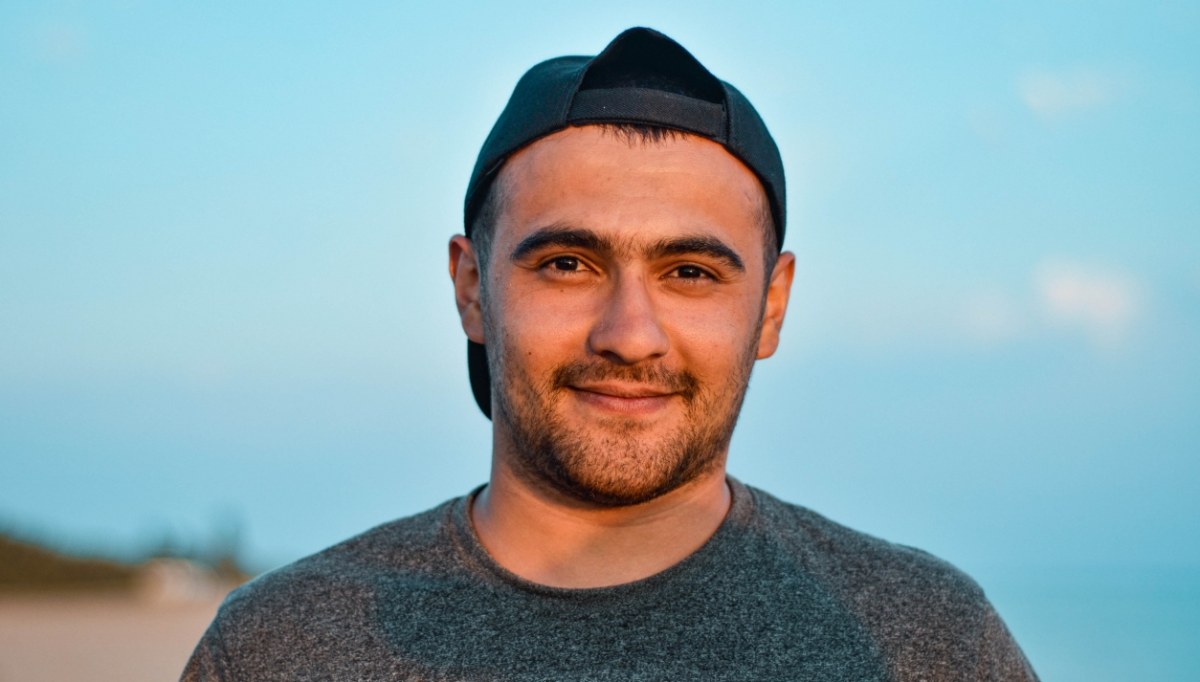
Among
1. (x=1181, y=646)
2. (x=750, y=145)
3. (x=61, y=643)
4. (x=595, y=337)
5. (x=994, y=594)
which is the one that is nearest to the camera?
(x=595, y=337)

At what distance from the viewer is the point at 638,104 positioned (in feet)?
9.00

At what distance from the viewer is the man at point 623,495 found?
2.61 metres

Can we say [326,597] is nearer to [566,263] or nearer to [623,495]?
[623,495]

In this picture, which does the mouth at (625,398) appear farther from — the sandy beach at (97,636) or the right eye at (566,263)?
the sandy beach at (97,636)

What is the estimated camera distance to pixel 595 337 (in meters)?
2.61

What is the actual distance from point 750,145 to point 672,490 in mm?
790

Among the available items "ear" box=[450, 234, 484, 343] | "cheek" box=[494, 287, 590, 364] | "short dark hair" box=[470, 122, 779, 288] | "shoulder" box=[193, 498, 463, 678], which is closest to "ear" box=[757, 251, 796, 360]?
"short dark hair" box=[470, 122, 779, 288]

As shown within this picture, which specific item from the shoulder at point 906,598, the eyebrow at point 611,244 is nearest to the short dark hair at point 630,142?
the eyebrow at point 611,244

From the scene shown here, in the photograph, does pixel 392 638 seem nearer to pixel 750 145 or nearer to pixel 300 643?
pixel 300 643

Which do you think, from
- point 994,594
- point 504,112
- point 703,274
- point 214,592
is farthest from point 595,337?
point 994,594

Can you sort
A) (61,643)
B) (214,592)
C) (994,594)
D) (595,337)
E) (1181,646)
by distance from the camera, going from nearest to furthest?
(595,337) < (61,643) < (214,592) < (1181,646) < (994,594)

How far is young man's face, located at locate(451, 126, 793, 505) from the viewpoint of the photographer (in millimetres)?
2631

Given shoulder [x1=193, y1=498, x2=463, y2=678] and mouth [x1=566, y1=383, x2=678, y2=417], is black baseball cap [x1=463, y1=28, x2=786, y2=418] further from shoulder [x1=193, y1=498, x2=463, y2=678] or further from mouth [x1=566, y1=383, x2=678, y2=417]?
shoulder [x1=193, y1=498, x2=463, y2=678]

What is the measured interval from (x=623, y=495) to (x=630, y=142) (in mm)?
761
